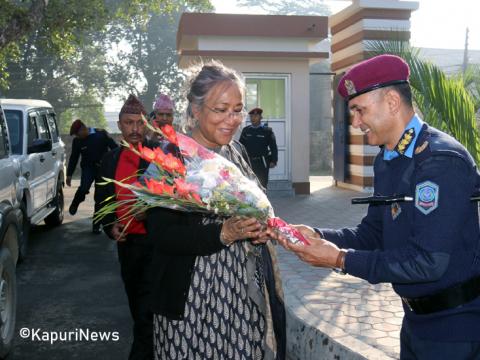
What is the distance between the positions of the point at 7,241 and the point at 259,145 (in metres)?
6.92

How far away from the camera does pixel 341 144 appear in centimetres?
1555

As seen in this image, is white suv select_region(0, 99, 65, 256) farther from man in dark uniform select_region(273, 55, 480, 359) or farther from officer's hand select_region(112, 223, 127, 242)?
man in dark uniform select_region(273, 55, 480, 359)

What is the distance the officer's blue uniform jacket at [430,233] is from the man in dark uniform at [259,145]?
913cm

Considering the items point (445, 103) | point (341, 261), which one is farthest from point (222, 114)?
Result: point (445, 103)

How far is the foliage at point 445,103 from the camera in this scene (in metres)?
5.22

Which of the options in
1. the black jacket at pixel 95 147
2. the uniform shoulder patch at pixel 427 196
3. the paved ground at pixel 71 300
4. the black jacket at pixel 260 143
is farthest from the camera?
the black jacket at pixel 260 143

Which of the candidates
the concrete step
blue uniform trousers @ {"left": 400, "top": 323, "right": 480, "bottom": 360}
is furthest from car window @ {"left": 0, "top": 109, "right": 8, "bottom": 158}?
the concrete step

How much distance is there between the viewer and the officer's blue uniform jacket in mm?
1917

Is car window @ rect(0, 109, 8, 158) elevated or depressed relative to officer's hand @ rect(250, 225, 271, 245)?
elevated

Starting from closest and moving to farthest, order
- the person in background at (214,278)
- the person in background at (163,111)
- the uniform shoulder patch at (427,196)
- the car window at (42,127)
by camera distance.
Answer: the uniform shoulder patch at (427,196)
the person in background at (214,278)
the person in background at (163,111)
the car window at (42,127)

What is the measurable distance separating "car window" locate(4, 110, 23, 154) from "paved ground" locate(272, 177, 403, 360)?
162 inches

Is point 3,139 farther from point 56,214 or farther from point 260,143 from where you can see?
point 260,143

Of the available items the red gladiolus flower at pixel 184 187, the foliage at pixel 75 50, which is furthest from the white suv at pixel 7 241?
the foliage at pixel 75 50

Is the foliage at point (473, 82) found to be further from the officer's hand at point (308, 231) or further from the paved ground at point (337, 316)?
the officer's hand at point (308, 231)
